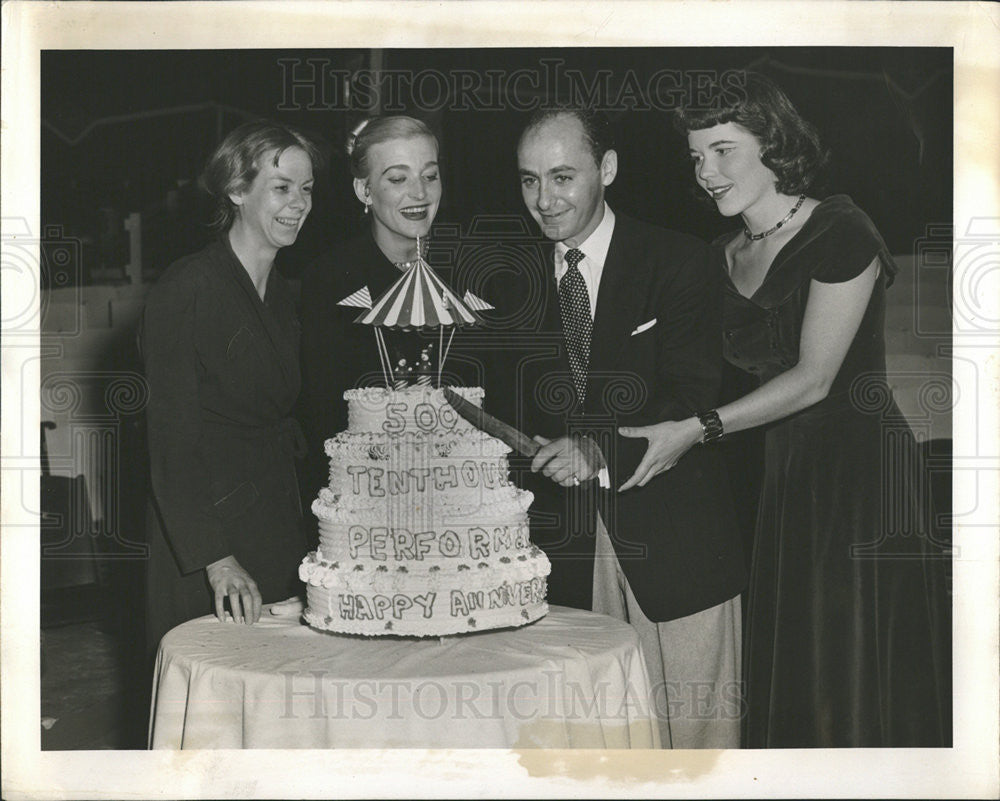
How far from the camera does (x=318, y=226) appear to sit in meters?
4.06

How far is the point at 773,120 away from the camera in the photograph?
402cm

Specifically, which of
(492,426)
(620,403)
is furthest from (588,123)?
(492,426)

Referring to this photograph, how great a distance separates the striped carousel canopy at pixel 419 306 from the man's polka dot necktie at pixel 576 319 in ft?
1.02

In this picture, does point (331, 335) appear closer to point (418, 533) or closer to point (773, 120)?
point (418, 533)

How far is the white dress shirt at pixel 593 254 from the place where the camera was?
4031 millimetres

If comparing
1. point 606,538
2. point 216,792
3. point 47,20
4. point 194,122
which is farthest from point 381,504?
point 47,20

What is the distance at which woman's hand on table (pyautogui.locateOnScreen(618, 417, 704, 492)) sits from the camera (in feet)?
13.1

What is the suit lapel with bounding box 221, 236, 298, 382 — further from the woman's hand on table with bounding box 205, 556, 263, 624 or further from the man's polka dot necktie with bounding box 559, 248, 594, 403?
the man's polka dot necktie with bounding box 559, 248, 594, 403

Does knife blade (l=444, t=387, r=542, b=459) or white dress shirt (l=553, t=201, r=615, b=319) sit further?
white dress shirt (l=553, t=201, r=615, b=319)

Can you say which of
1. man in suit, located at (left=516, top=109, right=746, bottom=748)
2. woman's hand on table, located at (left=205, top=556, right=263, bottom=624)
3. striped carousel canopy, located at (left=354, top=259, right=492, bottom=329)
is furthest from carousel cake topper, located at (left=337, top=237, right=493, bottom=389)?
woman's hand on table, located at (left=205, top=556, right=263, bottom=624)

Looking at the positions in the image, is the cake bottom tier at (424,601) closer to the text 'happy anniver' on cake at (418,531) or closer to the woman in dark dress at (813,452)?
the text 'happy anniver' on cake at (418,531)

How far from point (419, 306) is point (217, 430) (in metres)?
0.84

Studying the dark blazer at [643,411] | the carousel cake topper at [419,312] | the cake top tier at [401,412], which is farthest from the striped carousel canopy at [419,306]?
the cake top tier at [401,412]

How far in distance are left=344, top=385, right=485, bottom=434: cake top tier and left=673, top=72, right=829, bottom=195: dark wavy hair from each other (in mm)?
1302
